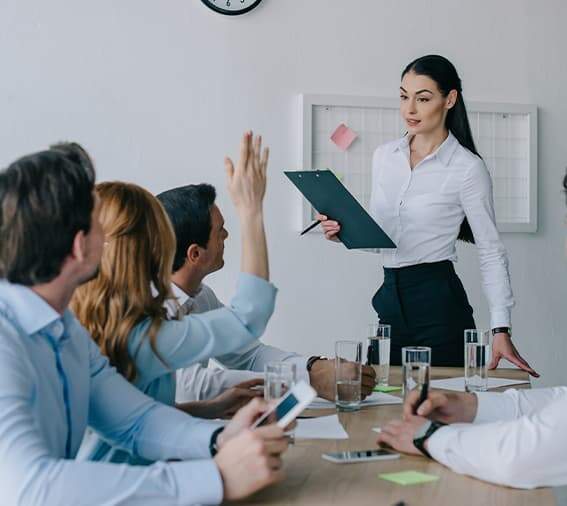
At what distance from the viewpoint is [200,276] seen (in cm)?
224

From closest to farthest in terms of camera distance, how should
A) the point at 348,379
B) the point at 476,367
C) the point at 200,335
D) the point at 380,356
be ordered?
the point at 200,335
the point at 348,379
the point at 476,367
the point at 380,356

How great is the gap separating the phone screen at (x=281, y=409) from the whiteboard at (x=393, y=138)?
2229 mm

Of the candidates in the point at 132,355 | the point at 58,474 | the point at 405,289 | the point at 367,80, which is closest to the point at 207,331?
the point at 132,355

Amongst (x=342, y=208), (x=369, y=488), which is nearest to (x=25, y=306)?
(x=369, y=488)

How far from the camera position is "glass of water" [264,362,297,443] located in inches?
60.3

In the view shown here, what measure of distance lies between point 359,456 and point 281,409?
226 millimetres

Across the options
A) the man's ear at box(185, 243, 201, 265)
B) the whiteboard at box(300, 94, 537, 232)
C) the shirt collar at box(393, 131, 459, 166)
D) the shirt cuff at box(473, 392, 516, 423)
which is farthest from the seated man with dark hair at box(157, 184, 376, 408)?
the whiteboard at box(300, 94, 537, 232)

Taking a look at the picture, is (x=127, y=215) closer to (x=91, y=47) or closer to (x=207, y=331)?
(x=207, y=331)

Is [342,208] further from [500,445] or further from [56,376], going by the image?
[56,376]

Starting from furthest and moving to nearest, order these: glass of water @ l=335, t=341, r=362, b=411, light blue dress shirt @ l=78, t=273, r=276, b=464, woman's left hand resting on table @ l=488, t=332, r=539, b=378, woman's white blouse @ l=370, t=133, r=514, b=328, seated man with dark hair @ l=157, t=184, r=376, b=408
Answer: woman's white blouse @ l=370, t=133, r=514, b=328, woman's left hand resting on table @ l=488, t=332, r=539, b=378, seated man with dark hair @ l=157, t=184, r=376, b=408, glass of water @ l=335, t=341, r=362, b=411, light blue dress shirt @ l=78, t=273, r=276, b=464

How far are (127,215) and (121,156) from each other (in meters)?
1.91

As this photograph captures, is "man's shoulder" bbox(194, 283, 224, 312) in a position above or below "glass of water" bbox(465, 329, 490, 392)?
above

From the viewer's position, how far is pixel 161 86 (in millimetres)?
3482

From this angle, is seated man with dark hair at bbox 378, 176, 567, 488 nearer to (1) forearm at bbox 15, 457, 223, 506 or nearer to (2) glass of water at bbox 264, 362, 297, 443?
(2) glass of water at bbox 264, 362, 297, 443
